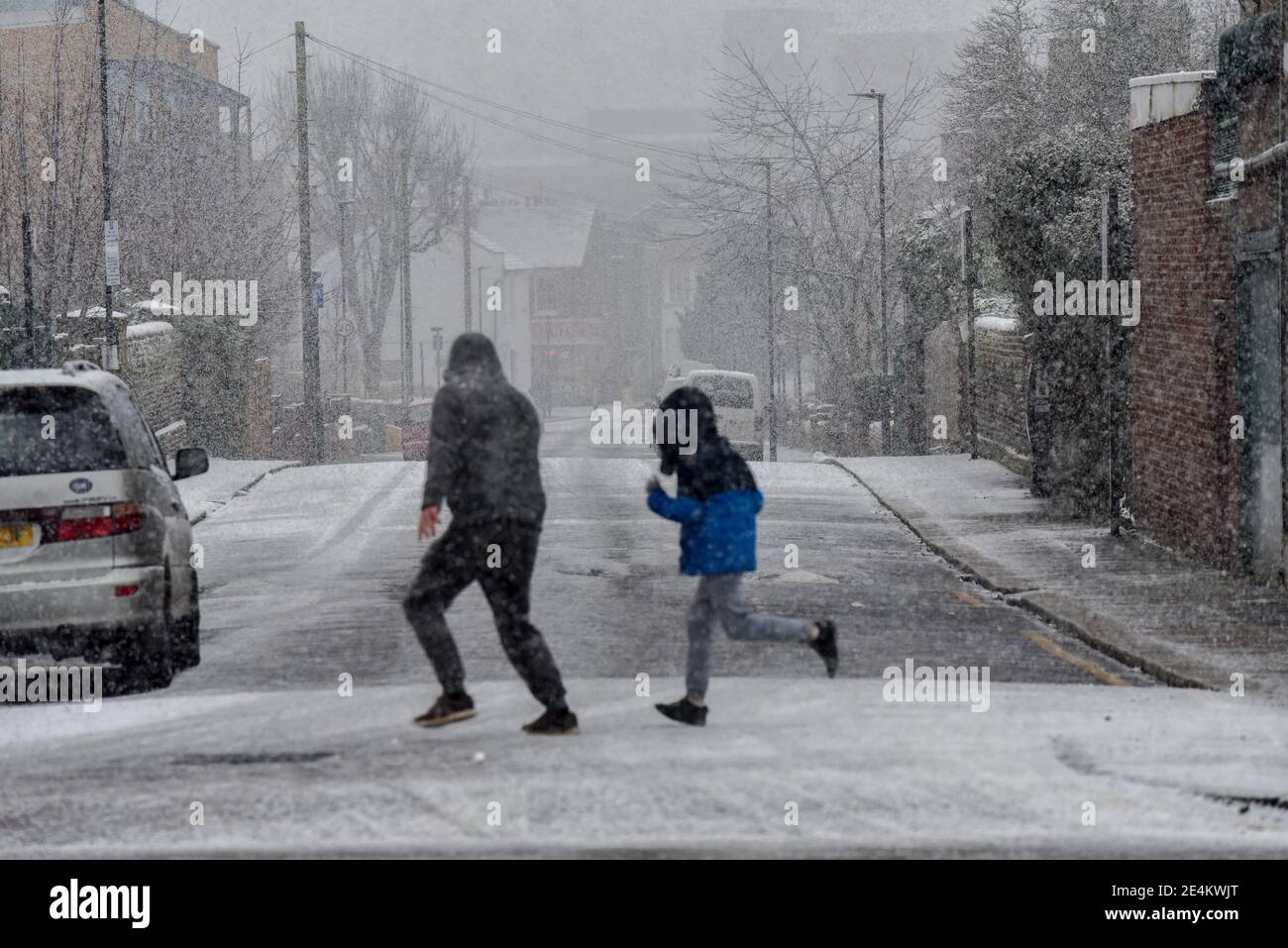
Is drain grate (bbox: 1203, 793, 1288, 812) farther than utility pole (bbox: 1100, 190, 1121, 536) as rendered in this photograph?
No

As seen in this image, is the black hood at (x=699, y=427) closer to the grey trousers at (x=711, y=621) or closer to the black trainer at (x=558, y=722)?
the grey trousers at (x=711, y=621)

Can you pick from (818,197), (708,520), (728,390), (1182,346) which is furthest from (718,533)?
(818,197)

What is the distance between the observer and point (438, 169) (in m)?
82.9

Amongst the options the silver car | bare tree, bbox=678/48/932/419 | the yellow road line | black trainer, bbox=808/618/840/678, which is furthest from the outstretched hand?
bare tree, bbox=678/48/932/419

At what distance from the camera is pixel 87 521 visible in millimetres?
10836

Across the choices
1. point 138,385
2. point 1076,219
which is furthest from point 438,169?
point 1076,219

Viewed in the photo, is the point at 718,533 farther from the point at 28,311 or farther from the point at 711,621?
the point at 28,311

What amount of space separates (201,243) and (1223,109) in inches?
1112

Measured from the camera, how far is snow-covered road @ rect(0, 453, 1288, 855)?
7355 mm

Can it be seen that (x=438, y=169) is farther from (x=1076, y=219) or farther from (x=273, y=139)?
(x=1076, y=219)

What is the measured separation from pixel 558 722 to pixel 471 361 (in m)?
1.73

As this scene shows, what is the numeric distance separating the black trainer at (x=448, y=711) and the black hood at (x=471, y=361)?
1547 millimetres

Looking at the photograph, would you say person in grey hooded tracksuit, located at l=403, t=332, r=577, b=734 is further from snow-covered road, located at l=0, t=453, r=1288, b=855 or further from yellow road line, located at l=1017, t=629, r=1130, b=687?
yellow road line, located at l=1017, t=629, r=1130, b=687

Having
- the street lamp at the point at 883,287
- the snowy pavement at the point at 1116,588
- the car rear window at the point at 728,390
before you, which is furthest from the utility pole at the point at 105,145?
the street lamp at the point at 883,287
